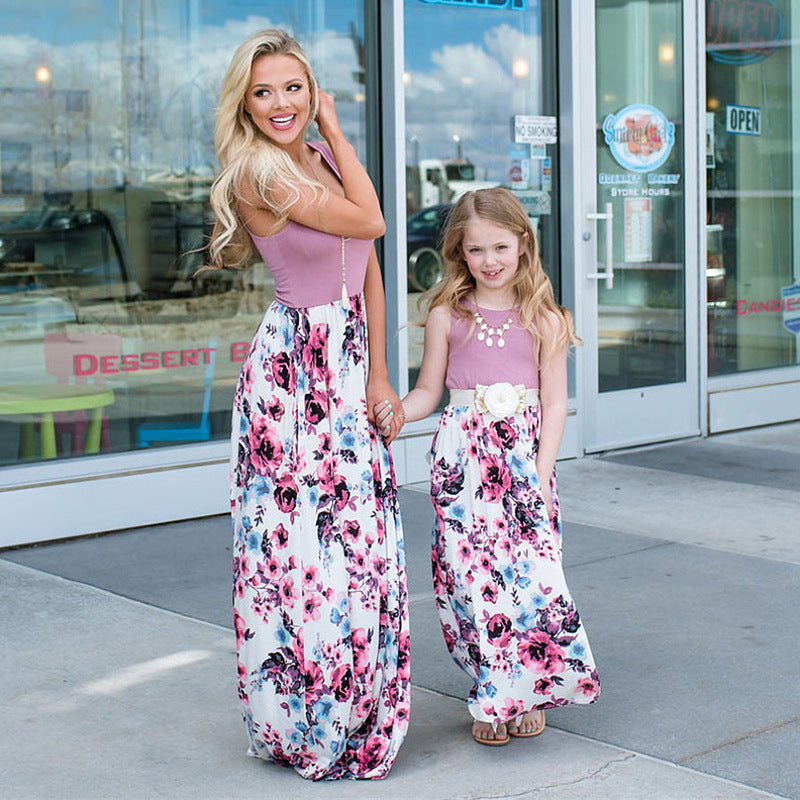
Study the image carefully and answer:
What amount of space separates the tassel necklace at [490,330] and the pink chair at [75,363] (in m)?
3.03

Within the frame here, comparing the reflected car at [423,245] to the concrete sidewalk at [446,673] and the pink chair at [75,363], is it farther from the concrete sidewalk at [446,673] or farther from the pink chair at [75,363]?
the pink chair at [75,363]

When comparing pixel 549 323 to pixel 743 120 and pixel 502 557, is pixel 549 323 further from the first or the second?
pixel 743 120

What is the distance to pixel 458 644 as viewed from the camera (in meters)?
3.76

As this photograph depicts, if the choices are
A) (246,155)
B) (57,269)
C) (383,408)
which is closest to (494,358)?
(383,408)

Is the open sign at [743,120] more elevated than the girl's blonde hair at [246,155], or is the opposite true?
the open sign at [743,120]

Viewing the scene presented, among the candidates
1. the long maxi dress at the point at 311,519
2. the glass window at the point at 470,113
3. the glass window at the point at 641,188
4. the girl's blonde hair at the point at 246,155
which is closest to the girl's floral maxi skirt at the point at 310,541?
the long maxi dress at the point at 311,519

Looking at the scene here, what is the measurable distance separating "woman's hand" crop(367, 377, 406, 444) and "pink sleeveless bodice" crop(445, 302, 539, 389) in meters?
0.26

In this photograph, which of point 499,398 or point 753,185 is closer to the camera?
point 499,398

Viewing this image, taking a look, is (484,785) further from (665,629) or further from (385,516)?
(665,629)

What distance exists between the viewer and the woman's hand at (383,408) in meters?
3.55

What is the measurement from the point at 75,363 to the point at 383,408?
314 centimetres

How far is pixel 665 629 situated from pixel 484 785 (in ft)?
4.79

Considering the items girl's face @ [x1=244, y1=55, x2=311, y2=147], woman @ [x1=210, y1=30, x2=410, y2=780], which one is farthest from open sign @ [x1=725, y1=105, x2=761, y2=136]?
girl's face @ [x1=244, y1=55, x2=311, y2=147]

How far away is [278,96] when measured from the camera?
11.1 feet
